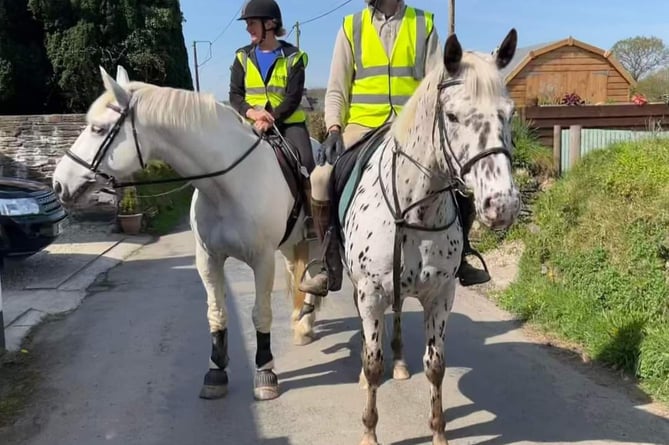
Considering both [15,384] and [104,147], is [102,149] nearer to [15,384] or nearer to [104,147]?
[104,147]

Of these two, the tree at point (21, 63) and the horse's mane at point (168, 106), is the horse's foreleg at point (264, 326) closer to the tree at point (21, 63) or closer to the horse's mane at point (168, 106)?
the horse's mane at point (168, 106)

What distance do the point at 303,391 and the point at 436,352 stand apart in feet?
4.48

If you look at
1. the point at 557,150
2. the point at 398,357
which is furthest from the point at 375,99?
the point at 557,150

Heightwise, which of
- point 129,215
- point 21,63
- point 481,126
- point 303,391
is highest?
point 21,63

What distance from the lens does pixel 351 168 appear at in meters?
4.07

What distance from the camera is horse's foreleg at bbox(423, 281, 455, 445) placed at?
3.70 meters

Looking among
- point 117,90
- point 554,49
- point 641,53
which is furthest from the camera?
point 641,53

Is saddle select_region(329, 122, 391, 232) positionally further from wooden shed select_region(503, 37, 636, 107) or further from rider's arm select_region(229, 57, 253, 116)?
wooden shed select_region(503, 37, 636, 107)

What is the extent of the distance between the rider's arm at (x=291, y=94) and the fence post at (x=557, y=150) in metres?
5.37

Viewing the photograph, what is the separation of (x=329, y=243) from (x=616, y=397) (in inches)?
92.3

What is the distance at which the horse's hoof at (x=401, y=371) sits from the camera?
489cm

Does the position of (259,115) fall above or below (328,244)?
above

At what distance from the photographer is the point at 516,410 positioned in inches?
169

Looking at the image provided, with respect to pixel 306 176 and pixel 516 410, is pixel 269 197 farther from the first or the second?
pixel 516 410
